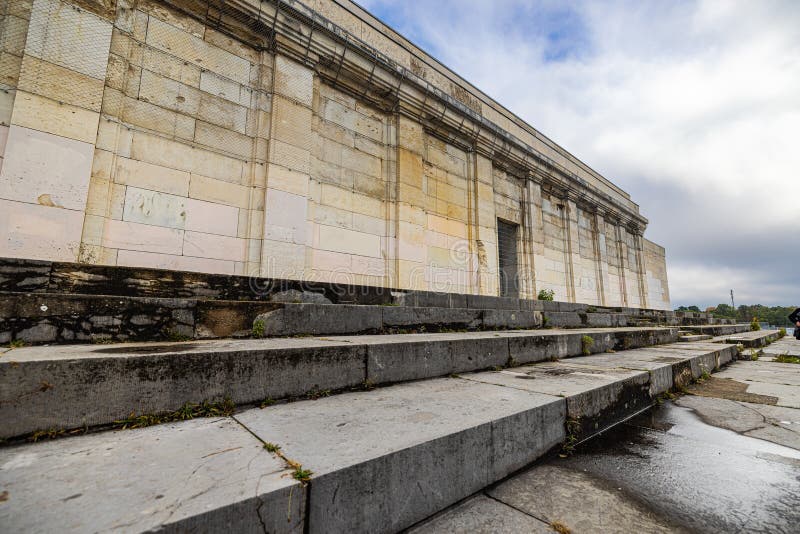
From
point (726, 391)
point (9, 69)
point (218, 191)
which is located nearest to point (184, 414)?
point (218, 191)

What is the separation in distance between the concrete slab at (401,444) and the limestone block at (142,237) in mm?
4516

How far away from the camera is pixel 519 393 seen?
2232 mm

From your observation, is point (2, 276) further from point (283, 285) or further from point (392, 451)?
point (392, 451)

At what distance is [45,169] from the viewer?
4184 mm

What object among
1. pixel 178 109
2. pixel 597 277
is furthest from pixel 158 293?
pixel 597 277

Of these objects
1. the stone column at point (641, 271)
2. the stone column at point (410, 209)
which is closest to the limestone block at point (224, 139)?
the stone column at point (410, 209)

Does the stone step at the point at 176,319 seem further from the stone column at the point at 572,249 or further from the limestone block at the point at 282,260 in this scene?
the stone column at the point at 572,249

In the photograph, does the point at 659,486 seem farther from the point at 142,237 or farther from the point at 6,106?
the point at 6,106

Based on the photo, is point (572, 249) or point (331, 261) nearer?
point (331, 261)

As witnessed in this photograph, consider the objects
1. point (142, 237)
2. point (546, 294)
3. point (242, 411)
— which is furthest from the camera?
point (546, 294)

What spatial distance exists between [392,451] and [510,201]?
1172 centimetres

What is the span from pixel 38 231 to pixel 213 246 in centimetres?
199

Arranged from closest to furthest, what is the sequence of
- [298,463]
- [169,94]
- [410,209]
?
1. [298,463]
2. [169,94]
3. [410,209]

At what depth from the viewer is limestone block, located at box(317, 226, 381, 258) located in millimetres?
6820
